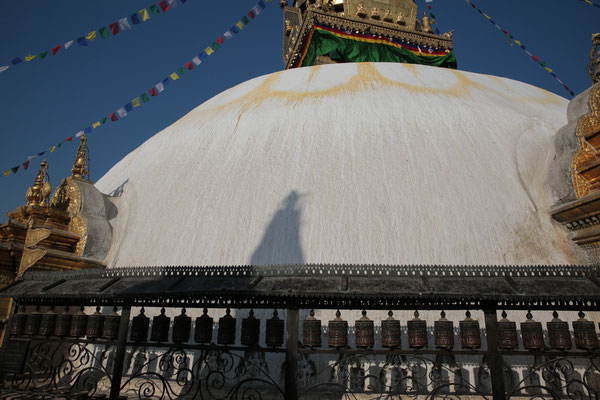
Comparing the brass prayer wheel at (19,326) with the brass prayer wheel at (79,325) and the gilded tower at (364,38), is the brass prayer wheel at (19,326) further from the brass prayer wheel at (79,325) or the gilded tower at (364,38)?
the gilded tower at (364,38)

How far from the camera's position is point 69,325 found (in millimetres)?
3242

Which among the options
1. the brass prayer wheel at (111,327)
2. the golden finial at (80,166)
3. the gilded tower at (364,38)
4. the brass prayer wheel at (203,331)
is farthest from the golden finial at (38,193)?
the gilded tower at (364,38)

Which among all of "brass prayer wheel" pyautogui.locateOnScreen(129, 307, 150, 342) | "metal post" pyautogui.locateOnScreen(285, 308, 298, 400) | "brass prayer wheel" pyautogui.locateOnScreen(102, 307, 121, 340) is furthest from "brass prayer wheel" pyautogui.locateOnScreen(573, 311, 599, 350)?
"brass prayer wheel" pyautogui.locateOnScreen(102, 307, 121, 340)

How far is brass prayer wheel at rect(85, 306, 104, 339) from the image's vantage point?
10.2 feet

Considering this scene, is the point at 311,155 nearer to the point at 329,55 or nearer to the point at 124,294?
the point at 124,294

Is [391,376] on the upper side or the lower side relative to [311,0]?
lower

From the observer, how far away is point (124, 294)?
2.63 meters

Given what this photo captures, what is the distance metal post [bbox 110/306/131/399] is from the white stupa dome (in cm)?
120

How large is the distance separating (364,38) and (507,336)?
931cm

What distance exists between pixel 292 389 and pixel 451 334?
1.14m

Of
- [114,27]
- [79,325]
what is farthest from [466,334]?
[114,27]

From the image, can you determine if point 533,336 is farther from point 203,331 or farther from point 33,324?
point 33,324

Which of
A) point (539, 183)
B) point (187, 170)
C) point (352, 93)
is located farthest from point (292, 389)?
point (352, 93)

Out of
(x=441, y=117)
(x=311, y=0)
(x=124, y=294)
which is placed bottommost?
(x=124, y=294)
